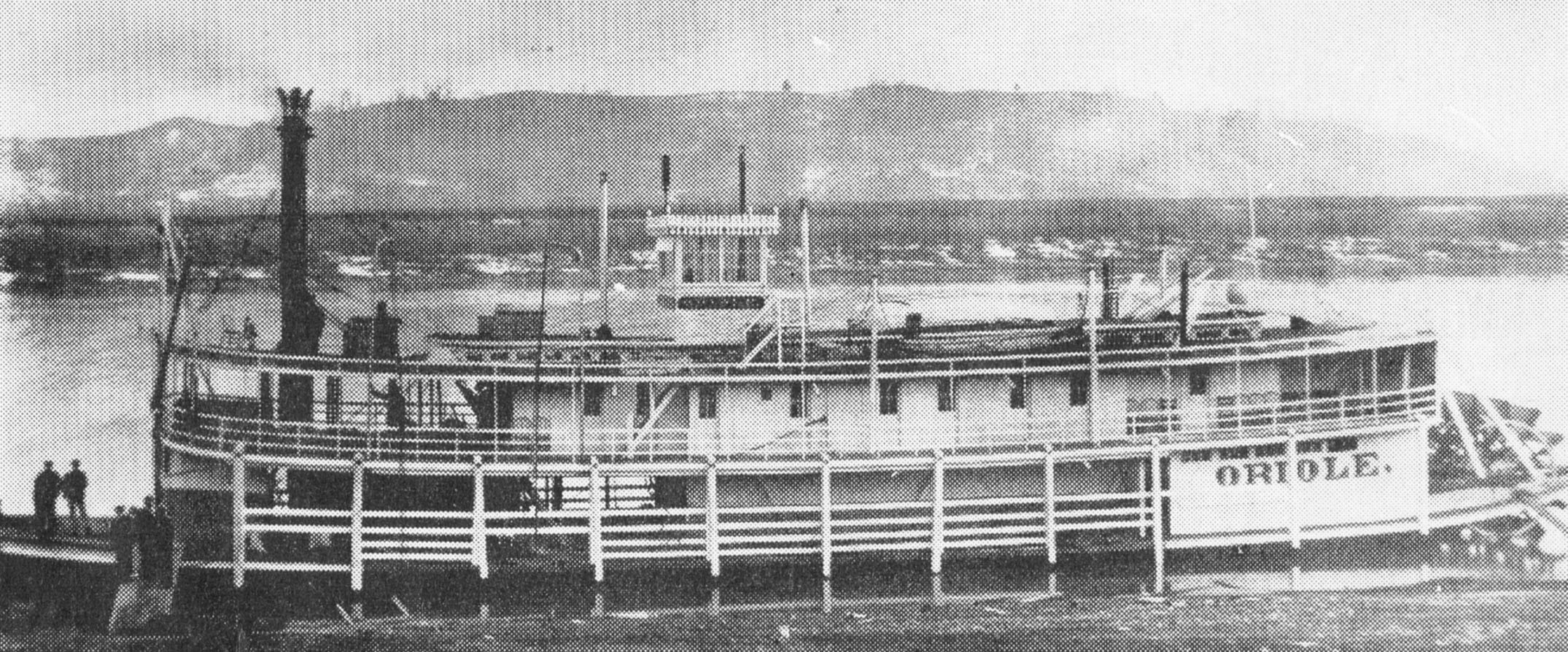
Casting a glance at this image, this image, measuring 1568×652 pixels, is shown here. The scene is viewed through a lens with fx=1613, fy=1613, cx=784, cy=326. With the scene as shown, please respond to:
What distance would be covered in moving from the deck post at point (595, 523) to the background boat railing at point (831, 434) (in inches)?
20.0

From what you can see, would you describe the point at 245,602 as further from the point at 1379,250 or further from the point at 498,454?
the point at 1379,250

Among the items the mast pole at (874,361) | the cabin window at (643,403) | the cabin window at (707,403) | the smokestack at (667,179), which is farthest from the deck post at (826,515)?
the smokestack at (667,179)

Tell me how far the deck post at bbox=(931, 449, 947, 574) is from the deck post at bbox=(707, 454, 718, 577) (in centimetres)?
322

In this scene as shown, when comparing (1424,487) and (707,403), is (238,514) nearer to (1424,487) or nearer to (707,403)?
(707,403)

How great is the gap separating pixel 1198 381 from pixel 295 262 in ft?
47.6

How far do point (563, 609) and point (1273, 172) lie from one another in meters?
46.1

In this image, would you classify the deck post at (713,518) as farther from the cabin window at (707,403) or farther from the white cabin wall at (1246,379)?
the white cabin wall at (1246,379)

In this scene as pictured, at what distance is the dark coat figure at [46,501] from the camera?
23.5 m

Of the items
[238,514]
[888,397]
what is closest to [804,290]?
[888,397]

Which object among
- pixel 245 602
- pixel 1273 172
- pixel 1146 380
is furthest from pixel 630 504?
pixel 1273 172

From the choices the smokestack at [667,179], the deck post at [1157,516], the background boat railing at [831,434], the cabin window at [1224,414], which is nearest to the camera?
the background boat railing at [831,434]

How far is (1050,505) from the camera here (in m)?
24.2

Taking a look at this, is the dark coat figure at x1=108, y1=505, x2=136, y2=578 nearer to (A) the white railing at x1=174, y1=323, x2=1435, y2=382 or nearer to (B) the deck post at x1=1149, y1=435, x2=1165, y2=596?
(A) the white railing at x1=174, y1=323, x2=1435, y2=382

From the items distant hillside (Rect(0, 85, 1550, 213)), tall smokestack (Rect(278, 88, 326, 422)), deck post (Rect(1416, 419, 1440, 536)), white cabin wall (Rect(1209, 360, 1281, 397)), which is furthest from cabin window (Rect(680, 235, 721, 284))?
distant hillside (Rect(0, 85, 1550, 213))
